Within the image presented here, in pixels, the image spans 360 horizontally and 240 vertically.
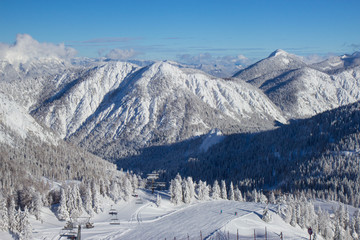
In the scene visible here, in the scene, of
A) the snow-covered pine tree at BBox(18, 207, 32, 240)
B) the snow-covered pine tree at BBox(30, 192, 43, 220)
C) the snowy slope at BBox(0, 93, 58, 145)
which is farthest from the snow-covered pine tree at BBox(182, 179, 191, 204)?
the snowy slope at BBox(0, 93, 58, 145)

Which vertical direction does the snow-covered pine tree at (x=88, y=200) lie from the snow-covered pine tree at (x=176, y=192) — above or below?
above

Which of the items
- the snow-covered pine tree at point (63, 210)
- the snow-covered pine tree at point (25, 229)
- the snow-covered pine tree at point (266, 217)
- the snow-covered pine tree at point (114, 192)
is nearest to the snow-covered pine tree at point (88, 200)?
the snow-covered pine tree at point (63, 210)

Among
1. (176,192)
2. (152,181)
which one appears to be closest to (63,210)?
(176,192)

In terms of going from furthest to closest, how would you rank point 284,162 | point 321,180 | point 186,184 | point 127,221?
1. point 284,162
2. point 321,180
3. point 186,184
4. point 127,221

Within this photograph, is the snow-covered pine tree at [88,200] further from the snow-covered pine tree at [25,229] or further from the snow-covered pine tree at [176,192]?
the snow-covered pine tree at [176,192]

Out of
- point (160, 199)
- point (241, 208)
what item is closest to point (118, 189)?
point (160, 199)

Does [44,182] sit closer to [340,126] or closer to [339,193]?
[339,193]

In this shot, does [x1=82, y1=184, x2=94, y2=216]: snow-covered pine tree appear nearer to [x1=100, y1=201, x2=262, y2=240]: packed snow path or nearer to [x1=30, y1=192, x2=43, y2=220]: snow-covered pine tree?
[x1=100, y1=201, x2=262, y2=240]: packed snow path
